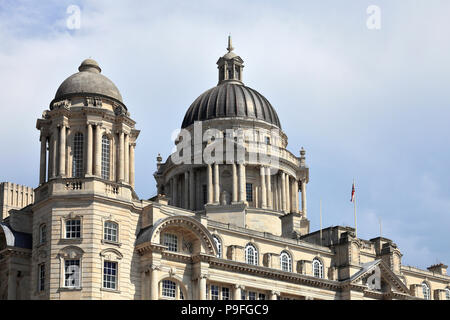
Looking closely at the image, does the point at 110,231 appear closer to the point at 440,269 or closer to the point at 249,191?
the point at 249,191

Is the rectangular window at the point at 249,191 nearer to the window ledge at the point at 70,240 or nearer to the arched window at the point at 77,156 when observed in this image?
the arched window at the point at 77,156

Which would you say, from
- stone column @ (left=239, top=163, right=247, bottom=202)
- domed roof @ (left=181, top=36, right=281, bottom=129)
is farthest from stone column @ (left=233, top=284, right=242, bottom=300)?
domed roof @ (left=181, top=36, right=281, bottom=129)

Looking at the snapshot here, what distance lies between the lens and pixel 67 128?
7169 centimetres

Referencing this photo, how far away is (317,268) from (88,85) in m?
28.2

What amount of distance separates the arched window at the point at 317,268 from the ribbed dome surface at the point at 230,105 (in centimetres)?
2310

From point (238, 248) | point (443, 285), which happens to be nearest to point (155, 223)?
point (238, 248)

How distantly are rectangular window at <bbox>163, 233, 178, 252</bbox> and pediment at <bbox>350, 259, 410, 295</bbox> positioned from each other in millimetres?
20657

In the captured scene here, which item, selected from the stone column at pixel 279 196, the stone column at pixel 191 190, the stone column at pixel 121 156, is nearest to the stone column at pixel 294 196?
the stone column at pixel 279 196

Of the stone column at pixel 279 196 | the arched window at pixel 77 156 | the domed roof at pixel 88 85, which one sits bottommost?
the arched window at pixel 77 156

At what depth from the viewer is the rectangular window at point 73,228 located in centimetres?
6788

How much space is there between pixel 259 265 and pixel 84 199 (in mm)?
18314
